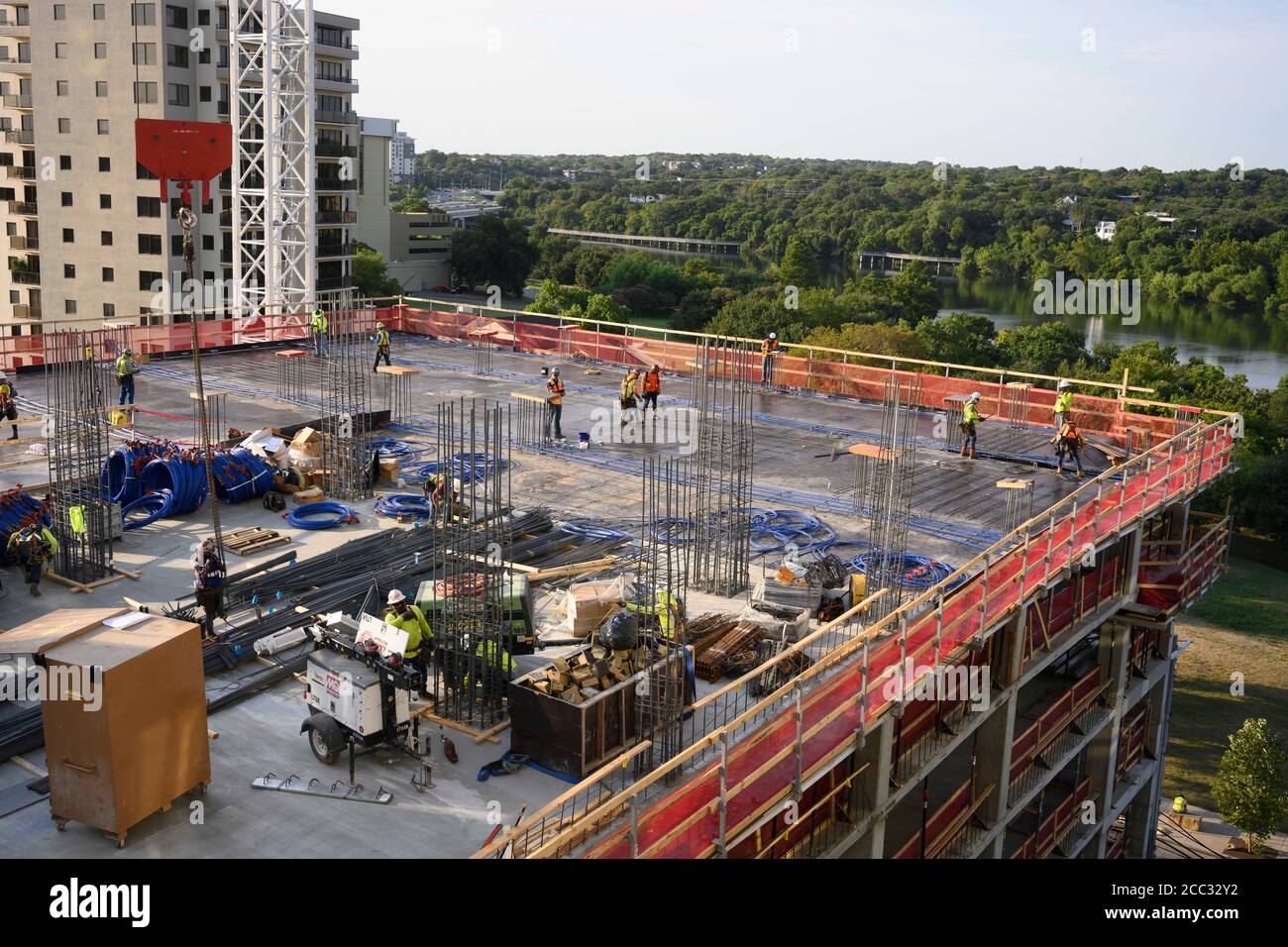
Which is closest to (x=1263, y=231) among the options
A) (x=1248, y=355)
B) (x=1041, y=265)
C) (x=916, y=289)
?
(x=1041, y=265)

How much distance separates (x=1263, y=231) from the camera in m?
148

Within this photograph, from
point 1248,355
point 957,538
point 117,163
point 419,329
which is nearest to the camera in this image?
point 957,538

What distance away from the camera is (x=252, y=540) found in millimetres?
21281

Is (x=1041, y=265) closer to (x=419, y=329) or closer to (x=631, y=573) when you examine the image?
(x=419, y=329)

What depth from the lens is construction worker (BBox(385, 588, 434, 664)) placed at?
14.5 metres

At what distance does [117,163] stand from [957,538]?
73.3 m

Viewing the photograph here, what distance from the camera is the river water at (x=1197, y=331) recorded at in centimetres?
10900

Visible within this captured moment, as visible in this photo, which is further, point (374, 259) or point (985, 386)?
point (374, 259)

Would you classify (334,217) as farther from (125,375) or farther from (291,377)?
(125,375)

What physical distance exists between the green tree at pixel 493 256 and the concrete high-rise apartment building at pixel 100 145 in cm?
3866

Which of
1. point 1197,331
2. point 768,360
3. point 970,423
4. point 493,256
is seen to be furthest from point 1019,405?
point 1197,331

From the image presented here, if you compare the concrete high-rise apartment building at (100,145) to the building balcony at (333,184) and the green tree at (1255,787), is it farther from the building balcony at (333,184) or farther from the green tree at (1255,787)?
the green tree at (1255,787)

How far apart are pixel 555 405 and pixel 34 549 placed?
1324cm

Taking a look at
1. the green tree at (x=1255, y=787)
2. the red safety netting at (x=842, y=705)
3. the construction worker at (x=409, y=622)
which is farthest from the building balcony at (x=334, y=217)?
the construction worker at (x=409, y=622)
